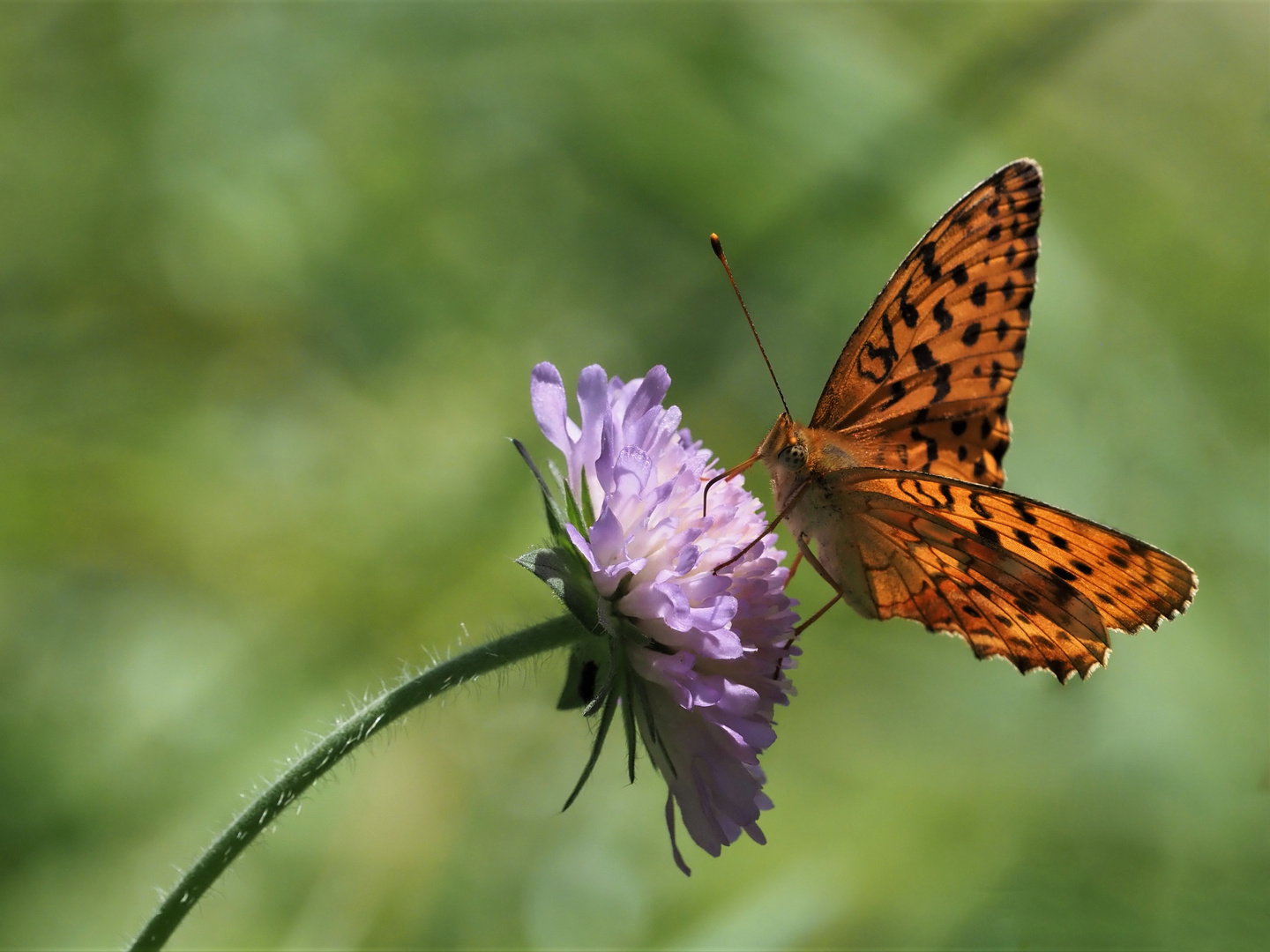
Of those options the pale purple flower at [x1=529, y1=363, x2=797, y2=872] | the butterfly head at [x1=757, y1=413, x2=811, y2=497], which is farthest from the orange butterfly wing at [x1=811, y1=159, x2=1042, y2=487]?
the pale purple flower at [x1=529, y1=363, x2=797, y2=872]

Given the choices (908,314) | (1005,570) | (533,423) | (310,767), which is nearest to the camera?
(310,767)

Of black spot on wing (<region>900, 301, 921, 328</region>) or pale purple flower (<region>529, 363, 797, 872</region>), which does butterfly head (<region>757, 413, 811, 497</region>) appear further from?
black spot on wing (<region>900, 301, 921, 328</region>)

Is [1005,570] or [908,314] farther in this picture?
[908,314]

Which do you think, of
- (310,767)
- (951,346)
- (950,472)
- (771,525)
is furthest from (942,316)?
(310,767)

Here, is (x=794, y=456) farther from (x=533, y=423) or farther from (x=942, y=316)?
(x=533, y=423)

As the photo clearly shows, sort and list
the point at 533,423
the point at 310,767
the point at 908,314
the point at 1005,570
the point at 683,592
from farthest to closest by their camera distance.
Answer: the point at 533,423, the point at 908,314, the point at 1005,570, the point at 683,592, the point at 310,767
